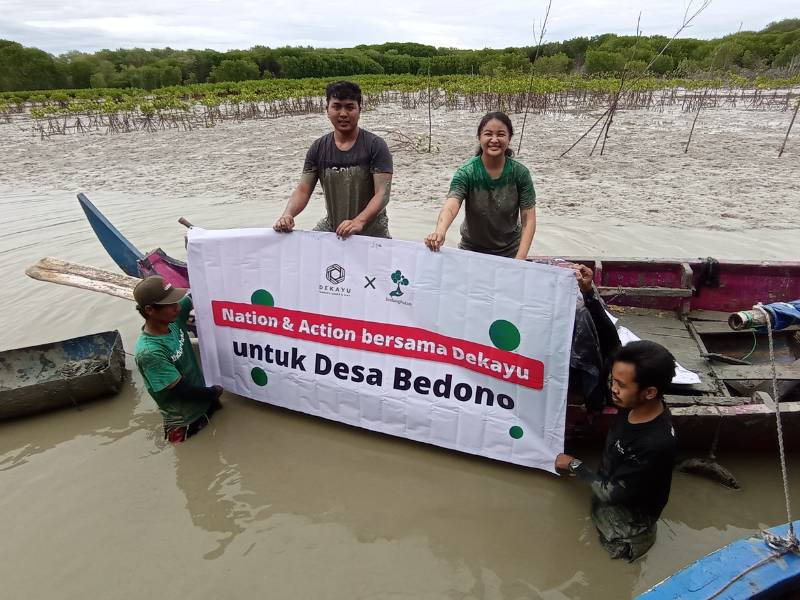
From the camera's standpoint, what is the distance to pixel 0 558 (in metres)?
2.80

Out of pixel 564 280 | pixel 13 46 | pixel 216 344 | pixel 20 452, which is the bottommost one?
pixel 20 452

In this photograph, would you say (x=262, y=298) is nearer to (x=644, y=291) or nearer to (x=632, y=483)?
(x=632, y=483)

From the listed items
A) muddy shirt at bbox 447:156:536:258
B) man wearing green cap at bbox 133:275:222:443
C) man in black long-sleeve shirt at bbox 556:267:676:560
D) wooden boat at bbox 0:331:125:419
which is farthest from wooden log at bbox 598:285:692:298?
wooden boat at bbox 0:331:125:419

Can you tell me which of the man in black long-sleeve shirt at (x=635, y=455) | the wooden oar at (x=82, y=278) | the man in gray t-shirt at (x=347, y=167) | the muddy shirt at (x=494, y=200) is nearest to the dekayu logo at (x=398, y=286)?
the man in gray t-shirt at (x=347, y=167)

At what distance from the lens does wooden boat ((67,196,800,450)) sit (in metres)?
3.11

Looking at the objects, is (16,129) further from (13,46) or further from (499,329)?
(13,46)

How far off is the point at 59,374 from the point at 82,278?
0.81 meters

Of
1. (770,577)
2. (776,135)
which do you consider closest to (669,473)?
(770,577)

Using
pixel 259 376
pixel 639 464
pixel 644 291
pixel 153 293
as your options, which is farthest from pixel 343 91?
pixel 644 291

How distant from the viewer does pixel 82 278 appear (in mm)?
4289

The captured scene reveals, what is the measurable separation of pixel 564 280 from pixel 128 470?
3.06 m

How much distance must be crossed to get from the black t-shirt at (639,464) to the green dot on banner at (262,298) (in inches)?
88.7

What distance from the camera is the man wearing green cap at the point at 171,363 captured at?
314 cm

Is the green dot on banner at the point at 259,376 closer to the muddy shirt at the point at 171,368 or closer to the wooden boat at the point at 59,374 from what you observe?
the muddy shirt at the point at 171,368
